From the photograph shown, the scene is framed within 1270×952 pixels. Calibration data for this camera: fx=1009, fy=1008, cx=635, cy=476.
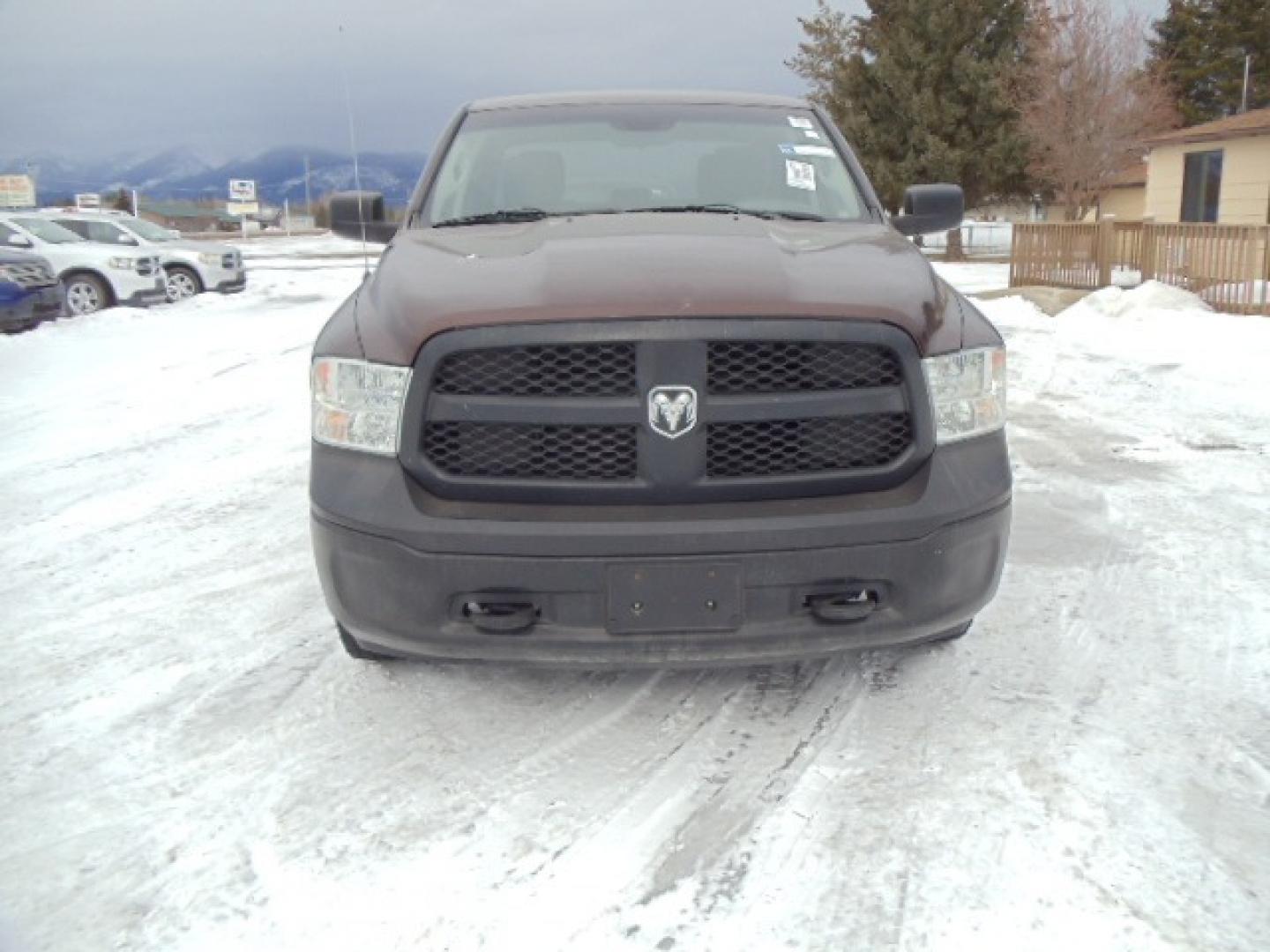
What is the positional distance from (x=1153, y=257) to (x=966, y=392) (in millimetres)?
13365

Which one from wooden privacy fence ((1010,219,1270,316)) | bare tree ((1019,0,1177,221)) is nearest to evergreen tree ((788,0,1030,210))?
bare tree ((1019,0,1177,221))

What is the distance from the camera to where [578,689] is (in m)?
3.05

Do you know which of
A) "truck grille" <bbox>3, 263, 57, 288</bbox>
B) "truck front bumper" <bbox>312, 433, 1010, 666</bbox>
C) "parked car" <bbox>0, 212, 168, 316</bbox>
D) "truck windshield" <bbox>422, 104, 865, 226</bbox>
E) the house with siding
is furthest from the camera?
the house with siding

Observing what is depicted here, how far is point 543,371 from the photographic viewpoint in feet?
8.05

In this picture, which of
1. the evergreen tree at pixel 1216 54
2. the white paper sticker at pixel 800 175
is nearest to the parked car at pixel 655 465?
the white paper sticker at pixel 800 175

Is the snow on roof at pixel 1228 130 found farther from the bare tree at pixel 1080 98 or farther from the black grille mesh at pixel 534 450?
the black grille mesh at pixel 534 450

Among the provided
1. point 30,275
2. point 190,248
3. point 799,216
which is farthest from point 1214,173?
point 799,216

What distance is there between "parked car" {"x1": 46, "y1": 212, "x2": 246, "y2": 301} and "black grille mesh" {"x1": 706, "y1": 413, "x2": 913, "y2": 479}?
55.8 ft

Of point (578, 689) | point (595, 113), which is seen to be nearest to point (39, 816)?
point (578, 689)

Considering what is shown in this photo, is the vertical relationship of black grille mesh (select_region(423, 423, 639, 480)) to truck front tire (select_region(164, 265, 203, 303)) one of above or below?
above

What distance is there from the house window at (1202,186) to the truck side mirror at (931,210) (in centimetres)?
2283

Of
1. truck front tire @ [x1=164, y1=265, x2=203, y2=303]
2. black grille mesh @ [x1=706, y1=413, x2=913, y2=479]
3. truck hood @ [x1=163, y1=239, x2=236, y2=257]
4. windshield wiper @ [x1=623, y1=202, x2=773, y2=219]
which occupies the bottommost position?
truck front tire @ [x1=164, y1=265, x2=203, y2=303]

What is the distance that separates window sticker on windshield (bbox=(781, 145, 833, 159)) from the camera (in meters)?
3.99

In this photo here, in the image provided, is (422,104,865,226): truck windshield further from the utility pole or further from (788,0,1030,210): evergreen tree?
the utility pole
